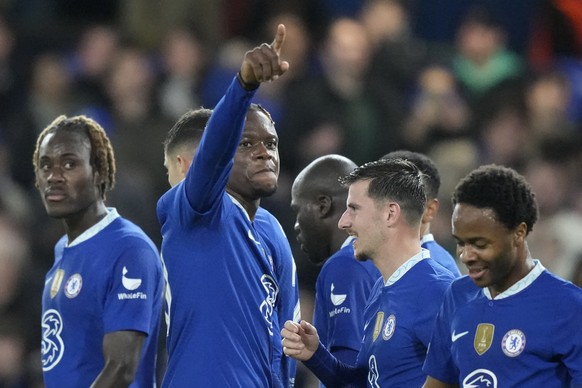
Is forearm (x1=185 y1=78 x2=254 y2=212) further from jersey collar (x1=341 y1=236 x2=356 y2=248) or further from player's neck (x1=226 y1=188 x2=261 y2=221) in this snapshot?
jersey collar (x1=341 y1=236 x2=356 y2=248)

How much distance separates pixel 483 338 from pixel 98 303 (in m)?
1.82

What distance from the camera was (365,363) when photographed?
6.07m

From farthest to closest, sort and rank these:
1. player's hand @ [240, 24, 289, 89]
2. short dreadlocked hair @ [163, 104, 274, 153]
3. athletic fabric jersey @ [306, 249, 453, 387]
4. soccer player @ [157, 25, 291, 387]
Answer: short dreadlocked hair @ [163, 104, 274, 153] < athletic fabric jersey @ [306, 249, 453, 387] < soccer player @ [157, 25, 291, 387] < player's hand @ [240, 24, 289, 89]

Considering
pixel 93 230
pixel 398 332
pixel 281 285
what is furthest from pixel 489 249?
pixel 93 230

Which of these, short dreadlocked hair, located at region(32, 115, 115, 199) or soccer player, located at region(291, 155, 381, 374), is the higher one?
short dreadlocked hair, located at region(32, 115, 115, 199)

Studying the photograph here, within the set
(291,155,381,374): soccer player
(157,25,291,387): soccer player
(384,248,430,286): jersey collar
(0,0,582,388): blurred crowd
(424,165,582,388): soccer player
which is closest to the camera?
(424,165,582,388): soccer player

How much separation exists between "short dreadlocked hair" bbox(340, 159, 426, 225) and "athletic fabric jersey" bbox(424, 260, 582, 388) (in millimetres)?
483

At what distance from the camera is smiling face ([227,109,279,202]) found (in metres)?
5.95

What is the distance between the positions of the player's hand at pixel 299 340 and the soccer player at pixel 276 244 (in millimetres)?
165

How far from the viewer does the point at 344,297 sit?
654 centimetres

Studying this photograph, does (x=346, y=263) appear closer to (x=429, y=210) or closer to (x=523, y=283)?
(x=429, y=210)

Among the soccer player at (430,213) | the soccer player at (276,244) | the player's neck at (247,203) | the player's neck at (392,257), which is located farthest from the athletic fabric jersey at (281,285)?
the soccer player at (430,213)

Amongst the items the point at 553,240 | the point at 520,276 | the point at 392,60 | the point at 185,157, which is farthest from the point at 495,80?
the point at 520,276

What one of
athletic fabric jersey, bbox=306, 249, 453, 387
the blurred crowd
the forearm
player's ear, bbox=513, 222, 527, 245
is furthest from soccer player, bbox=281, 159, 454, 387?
the blurred crowd
